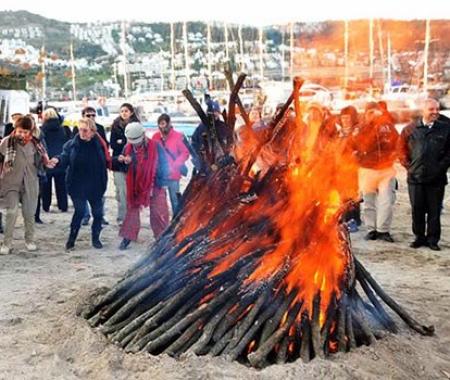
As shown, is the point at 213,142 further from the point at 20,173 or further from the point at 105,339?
the point at 20,173

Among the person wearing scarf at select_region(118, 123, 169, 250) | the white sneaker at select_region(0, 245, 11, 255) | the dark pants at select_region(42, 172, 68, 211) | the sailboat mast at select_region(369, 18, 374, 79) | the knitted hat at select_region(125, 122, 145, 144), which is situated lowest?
the white sneaker at select_region(0, 245, 11, 255)

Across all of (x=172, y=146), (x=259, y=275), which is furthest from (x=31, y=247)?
(x=259, y=275)

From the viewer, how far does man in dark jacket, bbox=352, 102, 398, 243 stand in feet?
31.6

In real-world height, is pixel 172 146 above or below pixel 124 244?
above

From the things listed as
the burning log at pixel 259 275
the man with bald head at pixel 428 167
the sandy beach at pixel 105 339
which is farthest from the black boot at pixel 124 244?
the man with bald head at pixel 428 167

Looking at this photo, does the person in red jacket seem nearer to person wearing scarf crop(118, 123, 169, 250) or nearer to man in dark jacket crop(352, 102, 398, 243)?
person wearing scarf crop(118, 123, 169, 250)

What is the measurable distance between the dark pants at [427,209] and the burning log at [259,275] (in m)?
3.94

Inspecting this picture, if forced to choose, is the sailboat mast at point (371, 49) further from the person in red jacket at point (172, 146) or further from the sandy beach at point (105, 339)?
the person in red jacket at point (172, 146)

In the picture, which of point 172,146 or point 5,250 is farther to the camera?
point 172,146

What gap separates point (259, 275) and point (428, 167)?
202 inches

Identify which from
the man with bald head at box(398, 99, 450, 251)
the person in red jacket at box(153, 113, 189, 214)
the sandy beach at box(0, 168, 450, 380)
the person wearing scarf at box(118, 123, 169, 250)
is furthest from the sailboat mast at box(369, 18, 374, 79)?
the person wearing scarf at box(118, 123, 169, 250)

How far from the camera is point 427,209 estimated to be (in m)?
9.41

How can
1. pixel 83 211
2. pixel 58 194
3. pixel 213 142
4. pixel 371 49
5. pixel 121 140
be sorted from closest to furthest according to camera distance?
pixel 213 142, pixel 371 49, pixel 83 211, pixel 121 140, pixel 58 194

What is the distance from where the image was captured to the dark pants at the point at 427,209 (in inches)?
365
